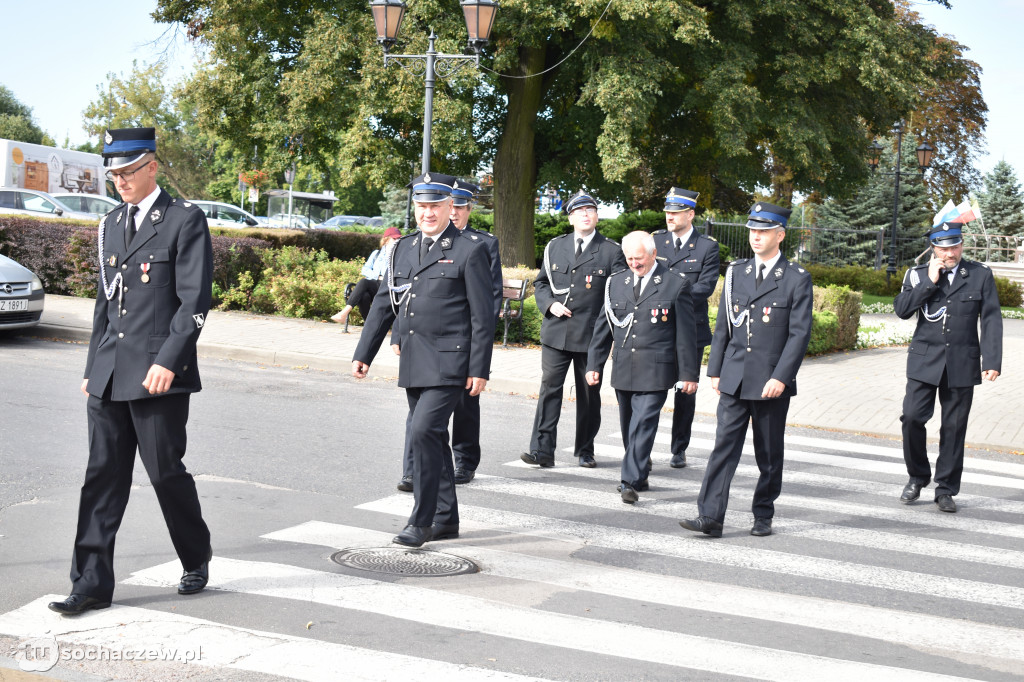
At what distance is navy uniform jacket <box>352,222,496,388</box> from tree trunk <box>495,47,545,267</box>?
1846cm

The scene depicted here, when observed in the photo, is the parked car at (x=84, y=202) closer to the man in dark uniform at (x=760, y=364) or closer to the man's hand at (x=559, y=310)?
the man's hand at (x=559, y=310)

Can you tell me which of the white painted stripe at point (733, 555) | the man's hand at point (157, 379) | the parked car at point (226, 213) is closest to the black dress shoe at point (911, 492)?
the white painted stripe at point (733, 555)

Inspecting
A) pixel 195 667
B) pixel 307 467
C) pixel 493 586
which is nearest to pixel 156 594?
pixel 195 667

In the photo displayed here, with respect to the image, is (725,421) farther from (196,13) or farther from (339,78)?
(196,13)

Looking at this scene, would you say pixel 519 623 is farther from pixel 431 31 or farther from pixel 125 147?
pixel 431 31

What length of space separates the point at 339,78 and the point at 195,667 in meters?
18.9

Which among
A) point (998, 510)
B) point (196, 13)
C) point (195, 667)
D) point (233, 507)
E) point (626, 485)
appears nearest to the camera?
point (195, 667)

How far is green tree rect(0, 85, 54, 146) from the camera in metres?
80.6

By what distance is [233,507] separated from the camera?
6.73m

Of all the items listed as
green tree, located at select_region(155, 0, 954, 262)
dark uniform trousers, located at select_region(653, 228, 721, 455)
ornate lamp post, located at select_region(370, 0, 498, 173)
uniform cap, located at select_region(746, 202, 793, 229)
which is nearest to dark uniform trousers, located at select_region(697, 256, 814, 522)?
uniform cap, located at select_region(746, 202, 793, 229)

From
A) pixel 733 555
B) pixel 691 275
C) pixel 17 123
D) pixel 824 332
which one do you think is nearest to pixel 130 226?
pixel 733 555

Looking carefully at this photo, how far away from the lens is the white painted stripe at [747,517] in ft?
22.0

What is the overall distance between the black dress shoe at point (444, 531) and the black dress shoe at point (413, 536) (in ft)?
0.71

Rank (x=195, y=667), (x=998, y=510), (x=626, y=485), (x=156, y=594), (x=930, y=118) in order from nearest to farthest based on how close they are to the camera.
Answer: (x=195, y=667)
(x=156, y=594)
(x=626, y=485)
(x=998, y=510)
(x=930, y=118)
